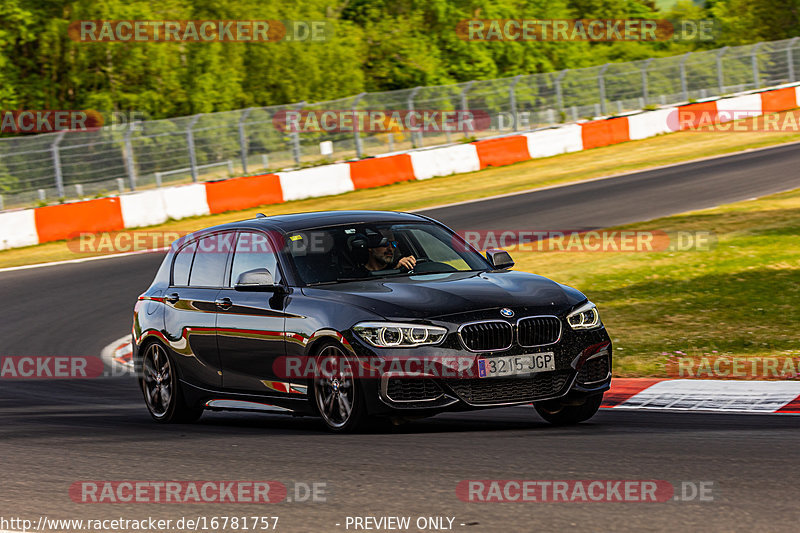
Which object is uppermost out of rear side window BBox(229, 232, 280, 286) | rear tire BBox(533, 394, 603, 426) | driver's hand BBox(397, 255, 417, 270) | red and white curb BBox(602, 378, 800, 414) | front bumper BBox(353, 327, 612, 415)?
rear side window BBox(229, 232, 280, 286)

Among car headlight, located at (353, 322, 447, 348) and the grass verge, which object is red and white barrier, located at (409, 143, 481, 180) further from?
car headlight, located at (353, 322, 447, 348)

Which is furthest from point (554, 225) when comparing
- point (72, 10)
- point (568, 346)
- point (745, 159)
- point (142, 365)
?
point (72, 10)

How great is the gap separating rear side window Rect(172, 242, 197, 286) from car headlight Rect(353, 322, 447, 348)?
8.62ft

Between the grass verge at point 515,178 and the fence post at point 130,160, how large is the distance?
7.30ft

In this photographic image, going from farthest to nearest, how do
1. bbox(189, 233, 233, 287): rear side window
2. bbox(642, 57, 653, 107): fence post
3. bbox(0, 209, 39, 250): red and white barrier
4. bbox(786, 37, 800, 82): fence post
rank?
bbox(786, 37, 800, 82): fence post, bbox(642, 57, 653, 107): fence post, bbox(0, 209, 39, 250): red and white barrier, bbox(189, 233, 233, 287): rear side window

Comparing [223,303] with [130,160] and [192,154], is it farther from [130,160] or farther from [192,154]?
[192,154]

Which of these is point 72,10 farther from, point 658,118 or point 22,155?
point 658,118

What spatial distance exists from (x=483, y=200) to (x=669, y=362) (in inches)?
596

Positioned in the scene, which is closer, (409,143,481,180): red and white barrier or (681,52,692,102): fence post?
(409,143,481,180): red and white barrier


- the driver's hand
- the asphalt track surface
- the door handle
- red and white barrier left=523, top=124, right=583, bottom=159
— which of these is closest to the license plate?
the asphalt track surface

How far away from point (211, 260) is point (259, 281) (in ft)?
3.94

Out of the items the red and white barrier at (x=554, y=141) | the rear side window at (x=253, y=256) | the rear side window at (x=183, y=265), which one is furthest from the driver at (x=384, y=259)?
the red and white barrier at (x=554, y=141)

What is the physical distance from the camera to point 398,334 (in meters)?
7.34

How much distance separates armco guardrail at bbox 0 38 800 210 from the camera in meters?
26.6
